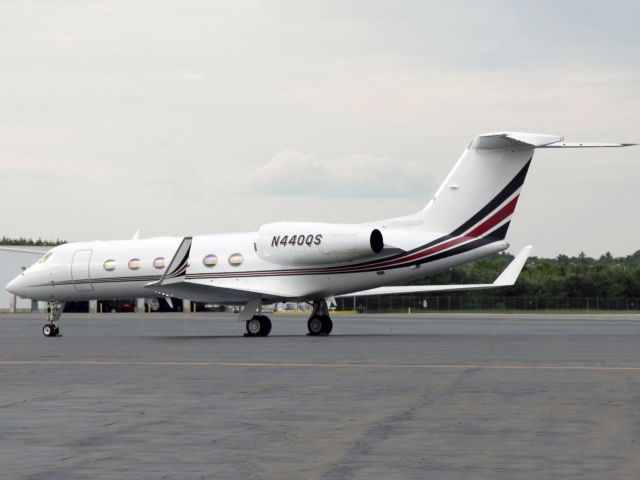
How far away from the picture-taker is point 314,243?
35.3m

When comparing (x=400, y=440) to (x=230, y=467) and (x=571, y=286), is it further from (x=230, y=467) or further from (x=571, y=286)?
(x=571, y=286)

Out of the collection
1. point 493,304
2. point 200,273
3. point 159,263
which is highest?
point 159,263

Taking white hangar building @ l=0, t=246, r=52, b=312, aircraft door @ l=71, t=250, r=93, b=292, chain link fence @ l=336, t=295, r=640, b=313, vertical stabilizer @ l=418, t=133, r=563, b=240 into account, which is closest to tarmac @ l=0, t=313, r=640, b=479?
vertical stabilizer @ l=418, t=133, r=563, b=240

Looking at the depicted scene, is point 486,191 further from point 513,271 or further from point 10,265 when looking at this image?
point 10,265

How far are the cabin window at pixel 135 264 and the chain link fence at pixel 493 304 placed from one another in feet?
188

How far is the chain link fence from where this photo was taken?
96.3m

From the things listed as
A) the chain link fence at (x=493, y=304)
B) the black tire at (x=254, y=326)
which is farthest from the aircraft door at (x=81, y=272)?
the chain link fence at (x=493, y=304)

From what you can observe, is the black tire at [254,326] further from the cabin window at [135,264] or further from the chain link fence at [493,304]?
the chain link fence at [493,304]

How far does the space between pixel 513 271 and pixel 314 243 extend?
46.4ft

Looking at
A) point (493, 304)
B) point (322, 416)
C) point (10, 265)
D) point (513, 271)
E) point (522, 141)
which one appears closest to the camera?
point (322, 416)

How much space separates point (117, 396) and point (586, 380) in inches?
305

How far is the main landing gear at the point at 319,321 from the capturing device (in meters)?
37.3

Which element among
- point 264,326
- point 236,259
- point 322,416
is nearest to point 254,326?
point 264,326

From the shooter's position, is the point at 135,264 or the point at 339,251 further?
the point at 135,264
